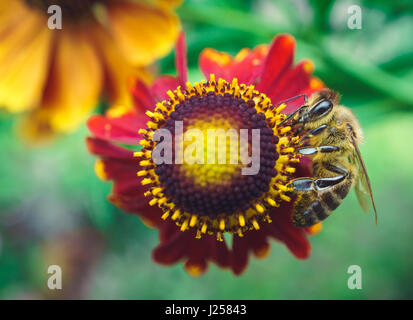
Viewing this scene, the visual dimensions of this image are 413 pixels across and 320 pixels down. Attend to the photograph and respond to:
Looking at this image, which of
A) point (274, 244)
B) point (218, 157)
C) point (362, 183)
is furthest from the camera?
point (274, 244)

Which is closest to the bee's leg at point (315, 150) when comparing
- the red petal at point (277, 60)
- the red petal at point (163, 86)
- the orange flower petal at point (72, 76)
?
the red petal at point (277, 60)

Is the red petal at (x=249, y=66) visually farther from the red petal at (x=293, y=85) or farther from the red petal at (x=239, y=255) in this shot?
the red petal at (x=239, y=255)

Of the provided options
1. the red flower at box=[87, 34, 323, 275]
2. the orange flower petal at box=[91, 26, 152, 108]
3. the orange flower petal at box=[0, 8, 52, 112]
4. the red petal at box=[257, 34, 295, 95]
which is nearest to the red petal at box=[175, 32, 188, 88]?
the red flower at box=[87, 34, 323, 275]

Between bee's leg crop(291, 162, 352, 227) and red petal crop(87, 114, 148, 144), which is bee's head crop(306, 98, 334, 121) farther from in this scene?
red petal crop(87, 114, 148, 144)

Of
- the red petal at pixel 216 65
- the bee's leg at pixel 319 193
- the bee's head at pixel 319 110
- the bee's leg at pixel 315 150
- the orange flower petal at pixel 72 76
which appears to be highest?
the orange flower petal at pixel 72 76

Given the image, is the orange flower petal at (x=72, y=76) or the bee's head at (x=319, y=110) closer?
the bee's head at (x=319, y=110)

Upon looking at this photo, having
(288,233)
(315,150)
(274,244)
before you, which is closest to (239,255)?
(288,233)

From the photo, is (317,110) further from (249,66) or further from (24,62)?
(24,62)
